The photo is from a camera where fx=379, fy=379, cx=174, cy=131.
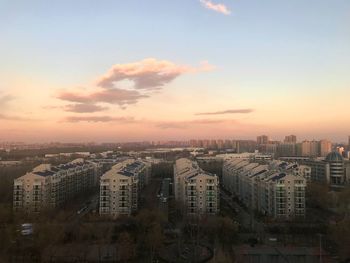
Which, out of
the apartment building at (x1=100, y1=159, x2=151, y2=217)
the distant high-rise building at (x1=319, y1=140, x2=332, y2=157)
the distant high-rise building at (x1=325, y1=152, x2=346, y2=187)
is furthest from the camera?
the distant high-rise building at (x1=319, y1=140, x2=332, y2=157)

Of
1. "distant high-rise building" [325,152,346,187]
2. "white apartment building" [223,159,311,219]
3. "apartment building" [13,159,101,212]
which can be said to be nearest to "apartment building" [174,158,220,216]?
"white apartment building" [223,159,311,219]

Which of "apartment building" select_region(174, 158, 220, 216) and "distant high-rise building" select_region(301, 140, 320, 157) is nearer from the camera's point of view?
"apartment building" select_region(174, 158, 220, 216)

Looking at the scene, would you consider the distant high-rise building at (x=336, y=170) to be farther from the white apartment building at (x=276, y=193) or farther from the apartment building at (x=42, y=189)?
the apartment building at (x=42, y=189)

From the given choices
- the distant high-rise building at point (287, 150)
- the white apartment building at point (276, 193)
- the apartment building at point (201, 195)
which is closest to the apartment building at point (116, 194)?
the apartment building at point (201, 195)

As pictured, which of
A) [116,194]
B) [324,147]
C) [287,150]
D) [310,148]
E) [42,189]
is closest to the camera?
[116,194]

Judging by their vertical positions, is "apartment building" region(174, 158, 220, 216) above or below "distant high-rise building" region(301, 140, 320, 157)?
below

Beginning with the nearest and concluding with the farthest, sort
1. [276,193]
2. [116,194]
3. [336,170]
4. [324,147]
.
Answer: [276,193]
[116,194]
[336,170]
[324,147]

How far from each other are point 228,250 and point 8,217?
5.51 metres

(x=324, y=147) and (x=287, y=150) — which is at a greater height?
(x=324, y=147)

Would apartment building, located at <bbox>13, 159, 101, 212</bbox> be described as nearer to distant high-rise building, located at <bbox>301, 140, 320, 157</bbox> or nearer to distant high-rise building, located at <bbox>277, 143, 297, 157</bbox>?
distant high-rise building, located at <bbox>301, 140, 320, 157</bbox>

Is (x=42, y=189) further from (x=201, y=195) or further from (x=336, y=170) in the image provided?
(x=336, y=170)

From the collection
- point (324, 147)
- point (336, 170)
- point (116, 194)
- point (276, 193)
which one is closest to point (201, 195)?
point (276, 193)

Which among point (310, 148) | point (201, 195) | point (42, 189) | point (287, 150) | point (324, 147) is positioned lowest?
point (201, 195)

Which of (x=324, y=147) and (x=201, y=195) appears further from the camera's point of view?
(x=324, y=147)
